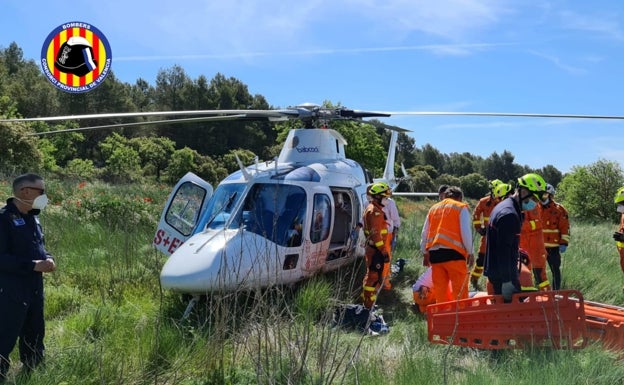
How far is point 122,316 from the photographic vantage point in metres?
5.54

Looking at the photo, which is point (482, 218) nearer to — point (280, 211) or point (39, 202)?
point (280, 211)

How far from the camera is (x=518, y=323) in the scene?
4.67m

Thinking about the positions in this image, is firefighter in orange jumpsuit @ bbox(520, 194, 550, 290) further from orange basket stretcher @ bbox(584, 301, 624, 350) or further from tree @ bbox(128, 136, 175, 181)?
tree @ bbox(128, 136, 175, 181)

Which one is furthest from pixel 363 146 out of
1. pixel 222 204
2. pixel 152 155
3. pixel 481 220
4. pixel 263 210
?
pixel 263 210

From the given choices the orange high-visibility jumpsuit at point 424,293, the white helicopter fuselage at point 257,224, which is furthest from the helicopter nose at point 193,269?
the orange high-visibility jumpsuit at point 424,293

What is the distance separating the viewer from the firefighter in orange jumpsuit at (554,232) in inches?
310

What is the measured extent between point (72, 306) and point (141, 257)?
7.77 feet

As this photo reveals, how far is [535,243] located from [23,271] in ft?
19.9

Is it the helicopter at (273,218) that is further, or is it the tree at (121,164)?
the tree at (121,164)

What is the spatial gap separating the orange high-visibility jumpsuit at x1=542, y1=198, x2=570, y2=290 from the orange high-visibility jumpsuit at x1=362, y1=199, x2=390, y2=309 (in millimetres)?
2766

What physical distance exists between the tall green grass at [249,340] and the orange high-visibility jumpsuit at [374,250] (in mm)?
461

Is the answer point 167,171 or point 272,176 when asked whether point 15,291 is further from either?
point 167,171

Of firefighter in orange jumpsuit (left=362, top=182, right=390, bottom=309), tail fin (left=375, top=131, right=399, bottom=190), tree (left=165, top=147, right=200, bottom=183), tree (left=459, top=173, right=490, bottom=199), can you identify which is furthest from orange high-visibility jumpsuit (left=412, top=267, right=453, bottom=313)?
tree (left=459, top=173, right=490, bottom=199)

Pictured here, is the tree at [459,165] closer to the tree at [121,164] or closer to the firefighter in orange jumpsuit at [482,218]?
the tree at [121,164]
